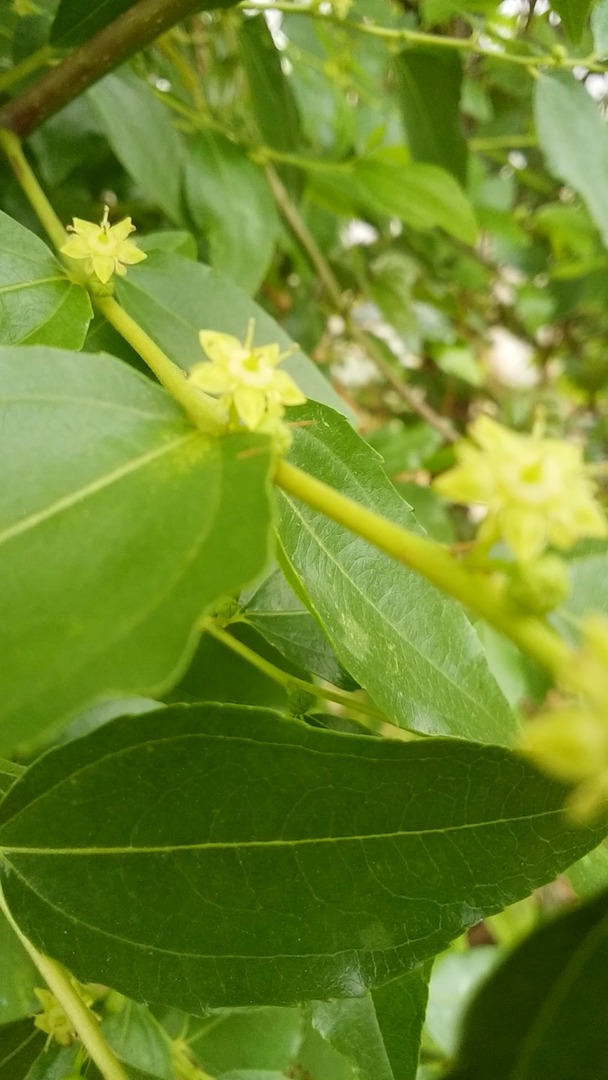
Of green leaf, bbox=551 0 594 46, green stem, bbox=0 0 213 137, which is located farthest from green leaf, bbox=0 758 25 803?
green leaf, bbox=551 0 594 46

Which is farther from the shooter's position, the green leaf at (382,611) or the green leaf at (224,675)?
the green leaf at (224,675)

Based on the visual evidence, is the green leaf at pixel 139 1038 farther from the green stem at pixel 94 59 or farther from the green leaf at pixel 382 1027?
the green stem at pixel 94 59

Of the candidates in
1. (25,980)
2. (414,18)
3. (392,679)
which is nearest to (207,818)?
(392,679)

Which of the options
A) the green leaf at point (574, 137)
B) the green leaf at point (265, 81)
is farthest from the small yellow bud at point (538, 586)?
the green leaf at point (265, 81)

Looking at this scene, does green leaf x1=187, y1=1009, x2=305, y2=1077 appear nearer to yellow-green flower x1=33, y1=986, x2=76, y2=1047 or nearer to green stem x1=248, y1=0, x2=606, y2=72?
yellow-green flower x1=33, y1=986, x2=76, y2=1047

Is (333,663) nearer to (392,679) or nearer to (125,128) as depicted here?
(392,679)

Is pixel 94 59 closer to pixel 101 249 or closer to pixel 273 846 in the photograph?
pixel 101 249
